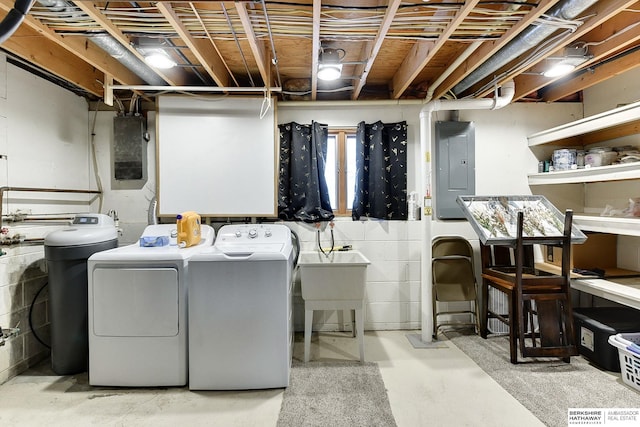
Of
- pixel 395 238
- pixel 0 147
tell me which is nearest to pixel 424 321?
pixel 395 238

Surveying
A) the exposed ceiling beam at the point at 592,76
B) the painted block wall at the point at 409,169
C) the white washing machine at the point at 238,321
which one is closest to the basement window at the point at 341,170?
the painted block wall at the point at 409,169

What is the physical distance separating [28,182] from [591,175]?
16.7ft

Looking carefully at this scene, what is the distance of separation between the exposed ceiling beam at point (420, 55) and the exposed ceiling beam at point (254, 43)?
130 cm

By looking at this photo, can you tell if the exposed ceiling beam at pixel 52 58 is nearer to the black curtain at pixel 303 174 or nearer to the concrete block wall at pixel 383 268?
the black curtain at pixel 303 174

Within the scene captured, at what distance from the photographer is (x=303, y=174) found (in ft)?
11.1

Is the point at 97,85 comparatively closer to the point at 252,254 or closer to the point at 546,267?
the point at 252,254

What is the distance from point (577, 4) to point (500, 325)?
115 inches

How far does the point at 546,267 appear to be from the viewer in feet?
10.5

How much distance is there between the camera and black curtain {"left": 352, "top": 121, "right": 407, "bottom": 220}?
11.1ft

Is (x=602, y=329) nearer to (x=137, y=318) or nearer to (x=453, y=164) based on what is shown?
(x=453, y=164)

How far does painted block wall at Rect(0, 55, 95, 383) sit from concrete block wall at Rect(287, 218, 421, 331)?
2.36 m

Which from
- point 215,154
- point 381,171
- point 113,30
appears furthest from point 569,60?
point 113,30

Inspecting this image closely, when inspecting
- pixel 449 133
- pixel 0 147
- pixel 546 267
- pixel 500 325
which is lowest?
pixel 500 325

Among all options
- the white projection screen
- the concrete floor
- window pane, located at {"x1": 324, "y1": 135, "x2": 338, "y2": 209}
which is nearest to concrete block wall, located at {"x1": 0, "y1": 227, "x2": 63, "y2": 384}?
the concrete floor
